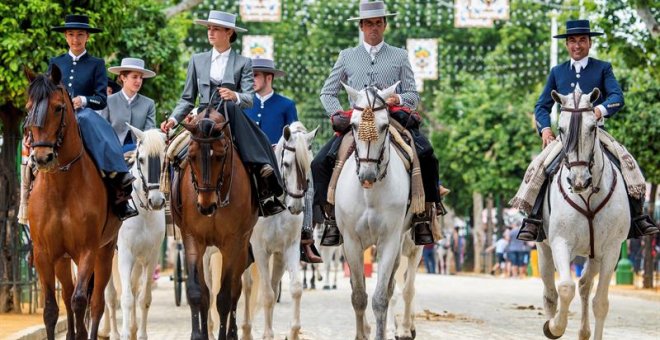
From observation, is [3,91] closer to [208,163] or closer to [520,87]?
[208,163]

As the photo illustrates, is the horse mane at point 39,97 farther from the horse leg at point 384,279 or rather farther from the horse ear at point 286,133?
the horse ear at point 286,133

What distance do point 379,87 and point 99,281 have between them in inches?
149

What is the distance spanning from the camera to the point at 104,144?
14578 mm

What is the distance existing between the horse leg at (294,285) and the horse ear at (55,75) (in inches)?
170

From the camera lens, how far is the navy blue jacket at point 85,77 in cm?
1528

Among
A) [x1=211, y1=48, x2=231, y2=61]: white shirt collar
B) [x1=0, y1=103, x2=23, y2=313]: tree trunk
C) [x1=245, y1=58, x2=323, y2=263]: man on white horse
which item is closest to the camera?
[x1=211, y1=48, x2=231, y2=61]: white shirt collar

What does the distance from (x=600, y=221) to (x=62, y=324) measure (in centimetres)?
872

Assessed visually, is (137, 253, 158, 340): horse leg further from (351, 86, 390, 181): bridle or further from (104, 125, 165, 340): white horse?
(351, 86, 390, 181): bridle

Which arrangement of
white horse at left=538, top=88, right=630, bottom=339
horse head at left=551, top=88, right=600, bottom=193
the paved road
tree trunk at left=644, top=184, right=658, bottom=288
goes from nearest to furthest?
horse head at left=551, top=88, right=600, bottom=193 → white horse at left=538, top=88, right=630, bottom=339 → the paved road → tree trunk at left=644, top=184, right=658, bottom=288

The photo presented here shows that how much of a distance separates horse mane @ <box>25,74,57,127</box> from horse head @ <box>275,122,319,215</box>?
446cm

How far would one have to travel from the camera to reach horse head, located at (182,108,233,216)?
542 inches

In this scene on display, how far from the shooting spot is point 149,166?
1694 cm

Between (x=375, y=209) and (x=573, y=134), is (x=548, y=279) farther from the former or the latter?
(x=375, y=209)

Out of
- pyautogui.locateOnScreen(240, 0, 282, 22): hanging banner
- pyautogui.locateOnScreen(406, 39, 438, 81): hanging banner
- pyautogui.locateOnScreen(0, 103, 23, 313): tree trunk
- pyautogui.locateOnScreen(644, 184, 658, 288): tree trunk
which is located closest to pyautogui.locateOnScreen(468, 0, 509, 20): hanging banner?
pyautogui.locateOnScreen(240, 0, 282, 22): hanging banner
